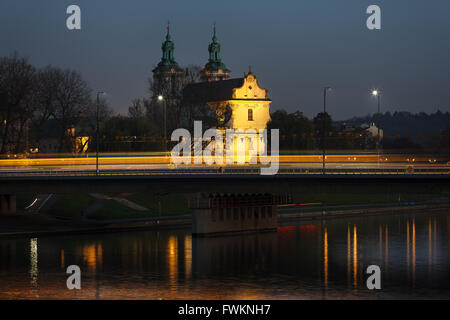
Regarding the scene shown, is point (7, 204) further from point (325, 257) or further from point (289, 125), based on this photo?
point (289, 125)

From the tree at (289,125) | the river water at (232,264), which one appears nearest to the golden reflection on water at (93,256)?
the river water at (232,264)

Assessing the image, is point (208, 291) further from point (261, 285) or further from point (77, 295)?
point (77, 295)

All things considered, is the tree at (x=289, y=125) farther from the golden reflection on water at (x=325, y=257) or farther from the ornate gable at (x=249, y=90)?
the golden reflection on water at (x=325, y=257)

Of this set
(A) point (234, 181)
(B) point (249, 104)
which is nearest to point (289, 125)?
(B) point (249, 104)

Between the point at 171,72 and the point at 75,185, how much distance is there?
418 ft

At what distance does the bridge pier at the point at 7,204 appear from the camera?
87.1 metres

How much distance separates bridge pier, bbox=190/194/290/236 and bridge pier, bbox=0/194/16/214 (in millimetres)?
20946

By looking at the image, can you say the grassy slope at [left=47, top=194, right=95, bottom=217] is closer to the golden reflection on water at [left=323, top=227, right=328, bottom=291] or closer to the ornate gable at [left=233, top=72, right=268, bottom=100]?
the golden reflection on water at [left=323, top=227, right=328, bottom=291]

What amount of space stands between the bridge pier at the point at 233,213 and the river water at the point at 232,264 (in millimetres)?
1845

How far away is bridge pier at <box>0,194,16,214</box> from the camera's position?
3430 inches

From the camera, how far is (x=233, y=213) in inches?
3312

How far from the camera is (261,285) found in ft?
182

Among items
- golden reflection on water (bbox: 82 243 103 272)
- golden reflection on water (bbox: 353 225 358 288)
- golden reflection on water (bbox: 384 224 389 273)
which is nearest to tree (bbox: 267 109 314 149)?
golden reflection on water (bbox: 384 224 389 273)
